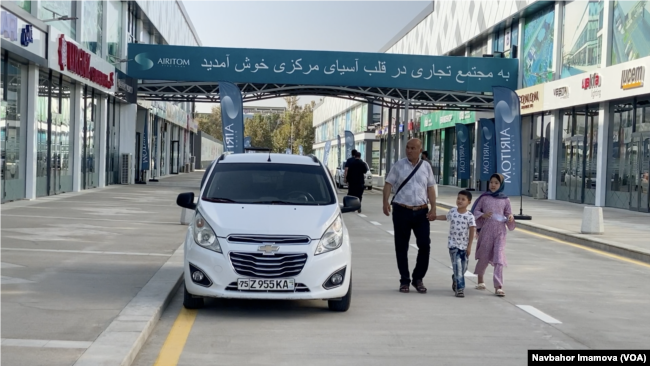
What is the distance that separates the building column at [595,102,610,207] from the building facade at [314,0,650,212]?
3 centimetres

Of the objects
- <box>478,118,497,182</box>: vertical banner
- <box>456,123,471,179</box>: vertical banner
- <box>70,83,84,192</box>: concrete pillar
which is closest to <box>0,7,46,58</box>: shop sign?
<box>70,83,84,192</box>: concrete pillar

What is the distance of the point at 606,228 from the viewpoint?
66.2ft

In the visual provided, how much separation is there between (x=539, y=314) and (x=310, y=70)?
30.5 m

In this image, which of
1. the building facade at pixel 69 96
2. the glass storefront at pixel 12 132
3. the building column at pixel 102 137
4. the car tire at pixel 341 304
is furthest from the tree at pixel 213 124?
the car tire at pixel 341 304

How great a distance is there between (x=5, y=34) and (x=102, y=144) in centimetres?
1467

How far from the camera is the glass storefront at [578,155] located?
30.9m

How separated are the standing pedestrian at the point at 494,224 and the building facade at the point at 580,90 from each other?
56.4ft

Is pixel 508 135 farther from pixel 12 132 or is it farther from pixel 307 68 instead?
pixel 307 68

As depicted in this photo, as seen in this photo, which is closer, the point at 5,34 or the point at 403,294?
the point at 403,294

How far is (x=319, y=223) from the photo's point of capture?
806cm

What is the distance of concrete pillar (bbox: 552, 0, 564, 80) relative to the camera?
34.4 m

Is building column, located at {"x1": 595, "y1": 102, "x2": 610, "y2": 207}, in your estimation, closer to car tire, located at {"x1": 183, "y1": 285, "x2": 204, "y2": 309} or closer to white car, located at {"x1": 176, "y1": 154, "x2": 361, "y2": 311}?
white car, located at {"x1": 176, "y1": 154, "x2": 361, "y2": 311}

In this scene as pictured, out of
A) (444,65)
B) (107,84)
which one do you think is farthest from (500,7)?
(107,84)

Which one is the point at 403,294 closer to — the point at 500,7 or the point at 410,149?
the point at 410,149
